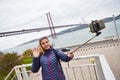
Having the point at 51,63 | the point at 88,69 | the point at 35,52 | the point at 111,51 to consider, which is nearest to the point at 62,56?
the point at 51,63

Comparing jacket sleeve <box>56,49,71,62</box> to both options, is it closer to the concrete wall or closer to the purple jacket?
the purple jacket

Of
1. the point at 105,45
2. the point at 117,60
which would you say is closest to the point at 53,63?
the point at 117,60

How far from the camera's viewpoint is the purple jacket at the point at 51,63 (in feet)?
7.17

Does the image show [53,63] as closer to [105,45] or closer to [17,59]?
[105,45]

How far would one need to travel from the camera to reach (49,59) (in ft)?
7.25

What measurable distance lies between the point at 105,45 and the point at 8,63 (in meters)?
5.42

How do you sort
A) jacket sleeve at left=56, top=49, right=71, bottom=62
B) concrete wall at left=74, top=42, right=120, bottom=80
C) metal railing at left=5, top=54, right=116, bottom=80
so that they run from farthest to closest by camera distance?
1. concrete wall at left=74, top=42, right=120, bottom=80
2. jacket sleeve at left=56, top=49, right=71, bottom=62
3. metal railing at left=5, top=54, right=116, bottom=80

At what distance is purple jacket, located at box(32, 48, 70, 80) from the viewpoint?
2.19m

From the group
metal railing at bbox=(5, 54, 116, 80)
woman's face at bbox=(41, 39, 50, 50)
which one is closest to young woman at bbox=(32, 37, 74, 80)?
woman's face at bbox=(41, 39, 50, 50)

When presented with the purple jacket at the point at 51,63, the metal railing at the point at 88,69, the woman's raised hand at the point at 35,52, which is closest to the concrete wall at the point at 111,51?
the metal railing at the point at 88,69

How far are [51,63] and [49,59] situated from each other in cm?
5

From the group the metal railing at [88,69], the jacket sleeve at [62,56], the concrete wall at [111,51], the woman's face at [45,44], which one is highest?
the woman's face at [45,44]

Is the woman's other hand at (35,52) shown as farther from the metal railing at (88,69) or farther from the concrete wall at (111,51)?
the concrete wall at (111,51)

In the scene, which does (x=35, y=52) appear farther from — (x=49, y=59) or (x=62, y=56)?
(x=62, y=56)
